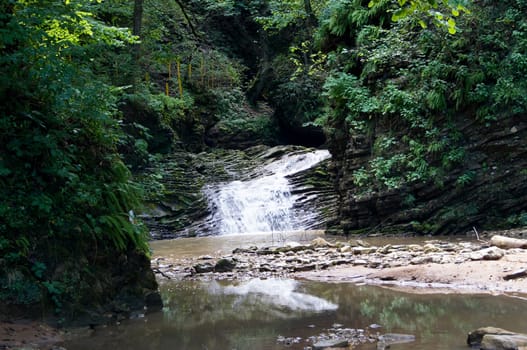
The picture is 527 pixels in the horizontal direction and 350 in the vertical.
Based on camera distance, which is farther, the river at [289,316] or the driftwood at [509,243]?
the driftwood at [509,243]

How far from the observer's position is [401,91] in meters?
14.4

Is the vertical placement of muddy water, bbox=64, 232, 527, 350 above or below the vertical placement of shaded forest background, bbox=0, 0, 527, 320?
below

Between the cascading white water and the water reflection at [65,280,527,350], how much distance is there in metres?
11.5

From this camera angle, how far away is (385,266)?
8312mm

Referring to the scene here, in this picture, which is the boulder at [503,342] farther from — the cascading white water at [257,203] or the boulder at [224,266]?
the cascading white water at [257,203]

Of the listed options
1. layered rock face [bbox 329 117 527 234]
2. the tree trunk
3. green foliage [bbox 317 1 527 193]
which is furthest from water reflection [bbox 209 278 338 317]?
the tree trunk

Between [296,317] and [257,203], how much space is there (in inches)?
555

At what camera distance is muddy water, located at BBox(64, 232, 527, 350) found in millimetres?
4668

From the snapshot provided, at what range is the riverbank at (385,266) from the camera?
674 centimetres

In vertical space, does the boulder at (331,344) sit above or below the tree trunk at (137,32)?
below

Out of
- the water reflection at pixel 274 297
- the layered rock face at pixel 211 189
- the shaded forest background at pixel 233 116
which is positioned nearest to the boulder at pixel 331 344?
the water reflection at pixel 274 297

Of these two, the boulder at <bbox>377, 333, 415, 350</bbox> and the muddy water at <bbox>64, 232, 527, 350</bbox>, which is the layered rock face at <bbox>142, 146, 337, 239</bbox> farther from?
the boulder at <bbox>377, 333, 415, 350</bbox>

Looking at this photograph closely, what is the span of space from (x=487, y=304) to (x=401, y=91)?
9.67 meters

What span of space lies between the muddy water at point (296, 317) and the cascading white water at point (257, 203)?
1121 centimetres
